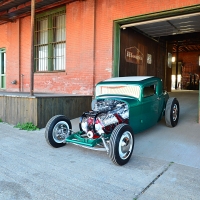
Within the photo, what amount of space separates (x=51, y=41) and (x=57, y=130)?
255 inches

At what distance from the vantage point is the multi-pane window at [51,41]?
31.7ft

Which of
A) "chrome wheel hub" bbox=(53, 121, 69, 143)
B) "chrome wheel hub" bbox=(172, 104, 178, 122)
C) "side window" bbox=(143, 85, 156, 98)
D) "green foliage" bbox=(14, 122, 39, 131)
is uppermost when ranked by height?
"side window" bbox=(143, 85, 156, 98)

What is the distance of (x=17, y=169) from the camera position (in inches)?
142

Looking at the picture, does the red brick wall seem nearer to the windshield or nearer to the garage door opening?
the garage door opening

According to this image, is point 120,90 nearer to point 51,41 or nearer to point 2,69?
point 51,41

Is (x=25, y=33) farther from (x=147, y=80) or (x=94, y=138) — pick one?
(x=94, y=138)

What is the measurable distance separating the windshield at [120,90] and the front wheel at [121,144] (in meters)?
1.31

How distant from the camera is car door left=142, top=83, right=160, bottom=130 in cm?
495

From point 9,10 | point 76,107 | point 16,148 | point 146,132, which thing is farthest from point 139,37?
point 16,148

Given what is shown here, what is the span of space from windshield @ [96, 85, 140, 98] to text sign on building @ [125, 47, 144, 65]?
11.5 ft

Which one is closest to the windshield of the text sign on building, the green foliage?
the green foliage

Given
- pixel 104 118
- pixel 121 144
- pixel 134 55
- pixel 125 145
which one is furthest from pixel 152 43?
pixel 121 144

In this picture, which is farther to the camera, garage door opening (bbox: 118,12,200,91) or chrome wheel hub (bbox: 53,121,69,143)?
garage door opening (bbox: 118,12,200,91)

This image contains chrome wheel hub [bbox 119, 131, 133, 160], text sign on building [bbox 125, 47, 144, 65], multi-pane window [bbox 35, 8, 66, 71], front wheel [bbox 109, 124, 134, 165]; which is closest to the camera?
front wheel [bbox 109, 124, 134, 165]
